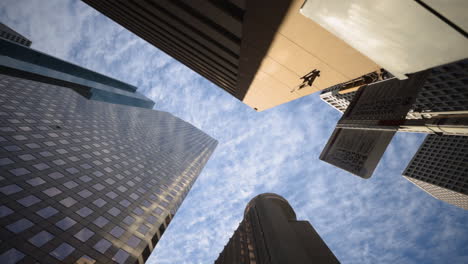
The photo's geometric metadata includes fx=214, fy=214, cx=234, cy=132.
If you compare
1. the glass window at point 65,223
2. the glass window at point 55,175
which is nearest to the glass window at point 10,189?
the glass window at point 55,175

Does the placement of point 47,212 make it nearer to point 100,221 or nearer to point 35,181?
point 35,181

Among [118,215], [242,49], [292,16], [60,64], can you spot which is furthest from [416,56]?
[60,64]

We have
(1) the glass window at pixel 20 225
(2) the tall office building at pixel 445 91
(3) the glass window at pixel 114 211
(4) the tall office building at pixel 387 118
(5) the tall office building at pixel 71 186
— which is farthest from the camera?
(2) the tall office building at pixel 445 91

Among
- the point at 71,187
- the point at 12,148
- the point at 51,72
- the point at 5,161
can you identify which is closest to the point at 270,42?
the point at 71,187

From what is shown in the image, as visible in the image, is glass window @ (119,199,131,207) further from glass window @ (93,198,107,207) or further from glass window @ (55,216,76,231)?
glass window @ (55,216,76,231)

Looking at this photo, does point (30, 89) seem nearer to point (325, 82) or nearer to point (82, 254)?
point (82, 254)

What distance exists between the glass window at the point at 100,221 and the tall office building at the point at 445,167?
334ft

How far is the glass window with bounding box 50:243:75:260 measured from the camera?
2408 centimetres

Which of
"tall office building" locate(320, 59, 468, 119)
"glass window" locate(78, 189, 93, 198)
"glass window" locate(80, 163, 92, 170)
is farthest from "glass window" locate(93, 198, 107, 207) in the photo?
"tall office building" locate(320, 59, 468, 119)

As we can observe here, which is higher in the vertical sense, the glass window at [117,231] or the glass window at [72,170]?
the glass window at [72,170]

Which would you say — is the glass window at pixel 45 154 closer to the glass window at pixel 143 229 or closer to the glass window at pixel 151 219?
the glass window at pixel 151 219

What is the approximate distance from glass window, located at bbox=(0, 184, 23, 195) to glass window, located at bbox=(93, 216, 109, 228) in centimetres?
1030

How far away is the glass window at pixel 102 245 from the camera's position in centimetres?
2767

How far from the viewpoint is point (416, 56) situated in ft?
8.64
